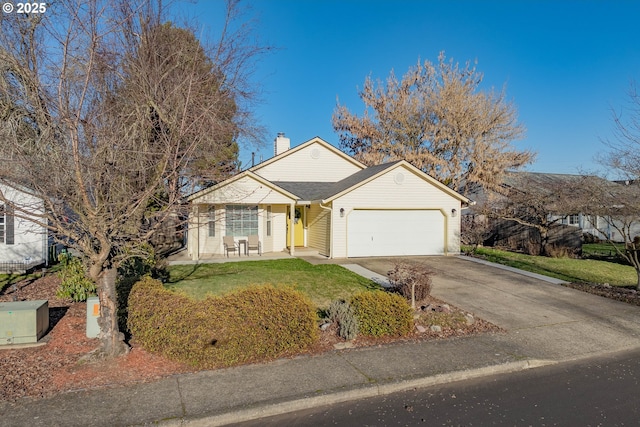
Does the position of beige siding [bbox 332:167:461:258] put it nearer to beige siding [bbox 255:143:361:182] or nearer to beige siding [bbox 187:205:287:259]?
beige siding [bbox 187:205:287:259]

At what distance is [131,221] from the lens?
619cm

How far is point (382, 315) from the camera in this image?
23.0ft

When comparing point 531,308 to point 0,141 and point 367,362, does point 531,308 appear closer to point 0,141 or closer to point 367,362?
point 367,362

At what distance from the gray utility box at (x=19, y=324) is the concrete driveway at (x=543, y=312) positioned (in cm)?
763

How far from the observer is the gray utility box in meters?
6.27

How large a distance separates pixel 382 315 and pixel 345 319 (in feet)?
2.16

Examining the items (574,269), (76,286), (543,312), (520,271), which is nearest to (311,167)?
(520,271)

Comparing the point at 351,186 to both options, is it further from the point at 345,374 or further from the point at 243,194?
the point at 345,374

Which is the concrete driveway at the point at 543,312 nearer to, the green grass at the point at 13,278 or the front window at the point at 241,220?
the front window at the point at 241,220

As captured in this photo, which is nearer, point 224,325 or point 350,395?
point 350,395

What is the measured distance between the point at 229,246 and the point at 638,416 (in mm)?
14387

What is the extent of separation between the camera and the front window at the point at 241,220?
1712 cm

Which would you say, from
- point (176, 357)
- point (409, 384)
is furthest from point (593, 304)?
point (176, 357)

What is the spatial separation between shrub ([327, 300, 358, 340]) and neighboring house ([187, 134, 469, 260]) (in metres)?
9.50
